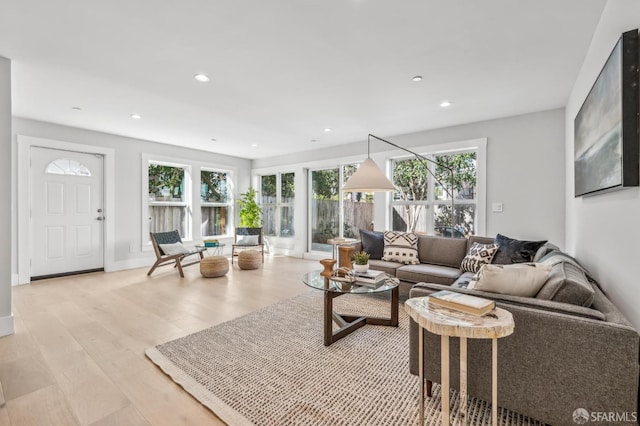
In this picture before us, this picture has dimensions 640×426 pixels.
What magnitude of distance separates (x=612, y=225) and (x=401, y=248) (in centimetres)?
228

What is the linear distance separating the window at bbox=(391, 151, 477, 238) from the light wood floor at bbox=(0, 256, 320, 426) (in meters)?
2.19

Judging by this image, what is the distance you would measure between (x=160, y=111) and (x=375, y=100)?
2793 millimetres

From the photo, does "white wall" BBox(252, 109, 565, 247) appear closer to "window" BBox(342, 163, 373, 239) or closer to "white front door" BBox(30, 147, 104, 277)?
"window" BBox(342, 163, 373, 239)

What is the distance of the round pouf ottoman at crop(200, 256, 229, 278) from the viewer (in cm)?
457

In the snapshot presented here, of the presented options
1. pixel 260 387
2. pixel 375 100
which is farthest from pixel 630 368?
pixel 375 100

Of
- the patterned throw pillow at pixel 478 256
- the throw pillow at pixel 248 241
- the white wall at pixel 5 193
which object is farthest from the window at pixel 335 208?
the white wall at pixel 5 193

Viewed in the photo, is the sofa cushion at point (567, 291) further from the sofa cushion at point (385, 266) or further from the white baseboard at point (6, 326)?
the white baseboard at point (6, 326)

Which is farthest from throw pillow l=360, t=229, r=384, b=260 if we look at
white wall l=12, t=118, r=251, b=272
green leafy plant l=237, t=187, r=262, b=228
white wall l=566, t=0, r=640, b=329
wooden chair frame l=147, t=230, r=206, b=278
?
A: white wall l=12, t=118, r=251, b=272

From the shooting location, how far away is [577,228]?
9.30 ft

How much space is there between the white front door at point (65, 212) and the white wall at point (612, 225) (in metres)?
6.38

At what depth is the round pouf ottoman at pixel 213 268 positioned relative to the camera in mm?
4574

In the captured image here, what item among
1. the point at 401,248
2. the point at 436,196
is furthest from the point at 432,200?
the point at 401,248

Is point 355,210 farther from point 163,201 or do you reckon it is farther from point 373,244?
point 163,201

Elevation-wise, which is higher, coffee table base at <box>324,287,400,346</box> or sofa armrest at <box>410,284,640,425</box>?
sofa armrest at <box>410,284,640,425</box>
